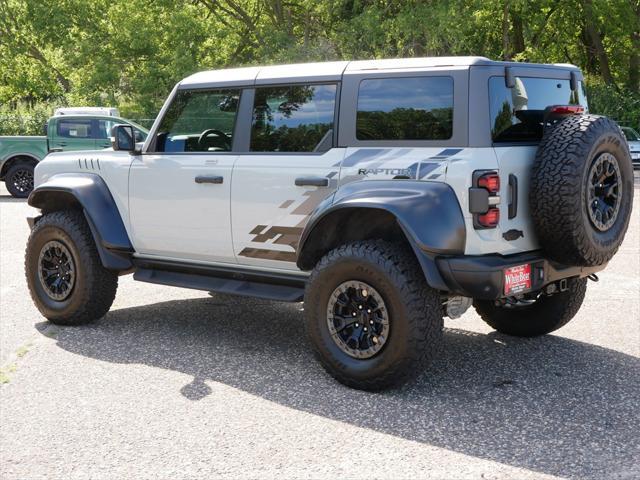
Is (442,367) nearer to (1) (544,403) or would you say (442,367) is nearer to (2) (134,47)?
(1) (544,403)

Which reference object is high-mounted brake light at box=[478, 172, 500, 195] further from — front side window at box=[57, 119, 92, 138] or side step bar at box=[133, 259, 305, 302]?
front side window at box=[57, 119, 92, 138]

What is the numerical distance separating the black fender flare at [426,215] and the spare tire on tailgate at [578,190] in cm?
51

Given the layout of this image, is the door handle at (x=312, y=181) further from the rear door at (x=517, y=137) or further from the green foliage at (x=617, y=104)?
the green foliage at (x=617, y=104)

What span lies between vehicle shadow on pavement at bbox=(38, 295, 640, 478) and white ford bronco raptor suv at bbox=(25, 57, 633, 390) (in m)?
0.27

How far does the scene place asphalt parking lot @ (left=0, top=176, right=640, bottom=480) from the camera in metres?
3.84

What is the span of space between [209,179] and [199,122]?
54 centimetres

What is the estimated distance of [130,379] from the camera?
5.12 metres

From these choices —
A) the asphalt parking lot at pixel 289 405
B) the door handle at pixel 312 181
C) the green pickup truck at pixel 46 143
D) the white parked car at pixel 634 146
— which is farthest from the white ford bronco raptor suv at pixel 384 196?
the white parked car at pixel 634 146

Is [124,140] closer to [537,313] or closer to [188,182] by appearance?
[188,182]

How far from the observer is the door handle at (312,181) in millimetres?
5043

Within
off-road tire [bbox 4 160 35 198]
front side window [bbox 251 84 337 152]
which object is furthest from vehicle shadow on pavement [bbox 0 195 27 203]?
front side window [bbox 251 84 337 152]

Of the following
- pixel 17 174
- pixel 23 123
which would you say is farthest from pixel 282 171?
pixel 23 123

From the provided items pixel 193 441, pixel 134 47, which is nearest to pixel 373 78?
pixel 193 441

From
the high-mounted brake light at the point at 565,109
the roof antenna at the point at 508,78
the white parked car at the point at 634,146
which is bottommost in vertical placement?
the white parked car at the point at 634,146
